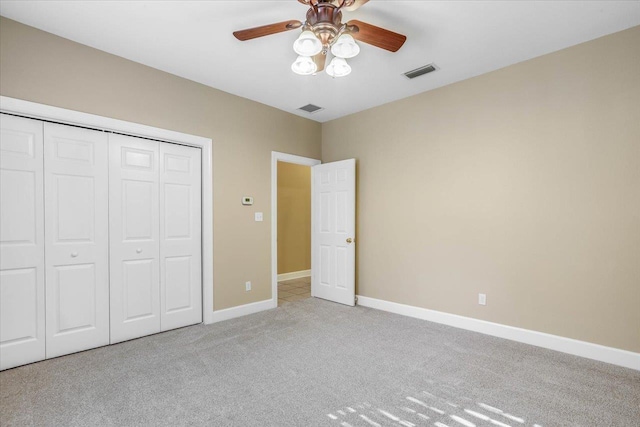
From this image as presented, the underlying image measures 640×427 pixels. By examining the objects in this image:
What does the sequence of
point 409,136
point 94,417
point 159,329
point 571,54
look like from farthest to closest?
point 409,136 → point 159,329 → point 571,54 → point 94,417

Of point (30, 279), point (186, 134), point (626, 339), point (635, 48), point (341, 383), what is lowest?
point (341, 383)

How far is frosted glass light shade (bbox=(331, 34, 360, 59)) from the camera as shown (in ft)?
6.68

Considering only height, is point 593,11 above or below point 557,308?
above

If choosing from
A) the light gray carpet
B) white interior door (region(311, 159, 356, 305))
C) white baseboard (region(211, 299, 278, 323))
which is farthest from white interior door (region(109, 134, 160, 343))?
white interior door (region(311, 159, 356, 305))

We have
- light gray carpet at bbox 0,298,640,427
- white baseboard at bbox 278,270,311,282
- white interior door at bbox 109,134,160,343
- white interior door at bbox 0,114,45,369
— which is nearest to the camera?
light gray carpet at bbox 0,298,640,427

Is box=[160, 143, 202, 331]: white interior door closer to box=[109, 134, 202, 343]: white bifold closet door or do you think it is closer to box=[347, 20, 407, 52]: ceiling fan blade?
box=[109, 134, 202, 343]: white bifold closet door

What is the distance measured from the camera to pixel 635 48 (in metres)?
2.57

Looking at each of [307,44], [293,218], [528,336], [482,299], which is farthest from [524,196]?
[293,218]

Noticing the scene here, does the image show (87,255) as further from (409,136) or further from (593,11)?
(593,11)

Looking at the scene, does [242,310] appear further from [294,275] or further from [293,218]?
[293,218]

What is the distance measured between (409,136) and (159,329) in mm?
3743

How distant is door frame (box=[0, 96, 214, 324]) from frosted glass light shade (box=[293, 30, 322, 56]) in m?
2.05

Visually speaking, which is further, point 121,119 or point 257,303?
point 257,303

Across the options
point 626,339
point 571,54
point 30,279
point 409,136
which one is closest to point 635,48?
point 571,54
